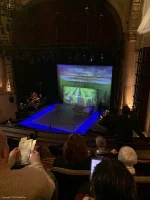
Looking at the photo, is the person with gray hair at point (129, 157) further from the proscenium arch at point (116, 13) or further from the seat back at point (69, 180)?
the proscenium arch at point (116, 13)

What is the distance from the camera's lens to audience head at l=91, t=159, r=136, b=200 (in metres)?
0.90

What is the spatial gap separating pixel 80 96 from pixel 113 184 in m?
8.39

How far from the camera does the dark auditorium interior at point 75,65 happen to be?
19.9ft

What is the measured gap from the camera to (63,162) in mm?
1892

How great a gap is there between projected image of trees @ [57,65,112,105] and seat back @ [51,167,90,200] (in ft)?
23.2

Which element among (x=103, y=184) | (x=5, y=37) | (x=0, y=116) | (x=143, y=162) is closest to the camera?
(x=103, y=184)

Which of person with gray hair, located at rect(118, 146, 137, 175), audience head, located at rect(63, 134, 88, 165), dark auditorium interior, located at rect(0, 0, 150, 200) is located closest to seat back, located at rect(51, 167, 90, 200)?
audience head, located at rect(63, 134, 88, 165)

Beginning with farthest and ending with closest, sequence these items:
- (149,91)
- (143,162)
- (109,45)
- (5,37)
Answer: (5,37)
(109,45)
(149,91)
(143,162)

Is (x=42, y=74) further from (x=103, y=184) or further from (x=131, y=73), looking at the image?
(x=103, y=184)

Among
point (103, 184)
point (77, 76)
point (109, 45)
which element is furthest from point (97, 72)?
point (103, 184)

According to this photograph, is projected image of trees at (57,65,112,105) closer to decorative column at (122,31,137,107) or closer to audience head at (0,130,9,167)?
decorative column at (122,31,137,107)

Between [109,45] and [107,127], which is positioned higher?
[109,45]

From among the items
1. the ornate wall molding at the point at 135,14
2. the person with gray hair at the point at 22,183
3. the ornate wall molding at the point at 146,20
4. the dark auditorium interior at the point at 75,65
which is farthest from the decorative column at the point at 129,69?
the person with gray hair at the point at 22,183

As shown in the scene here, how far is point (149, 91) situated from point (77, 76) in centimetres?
453
